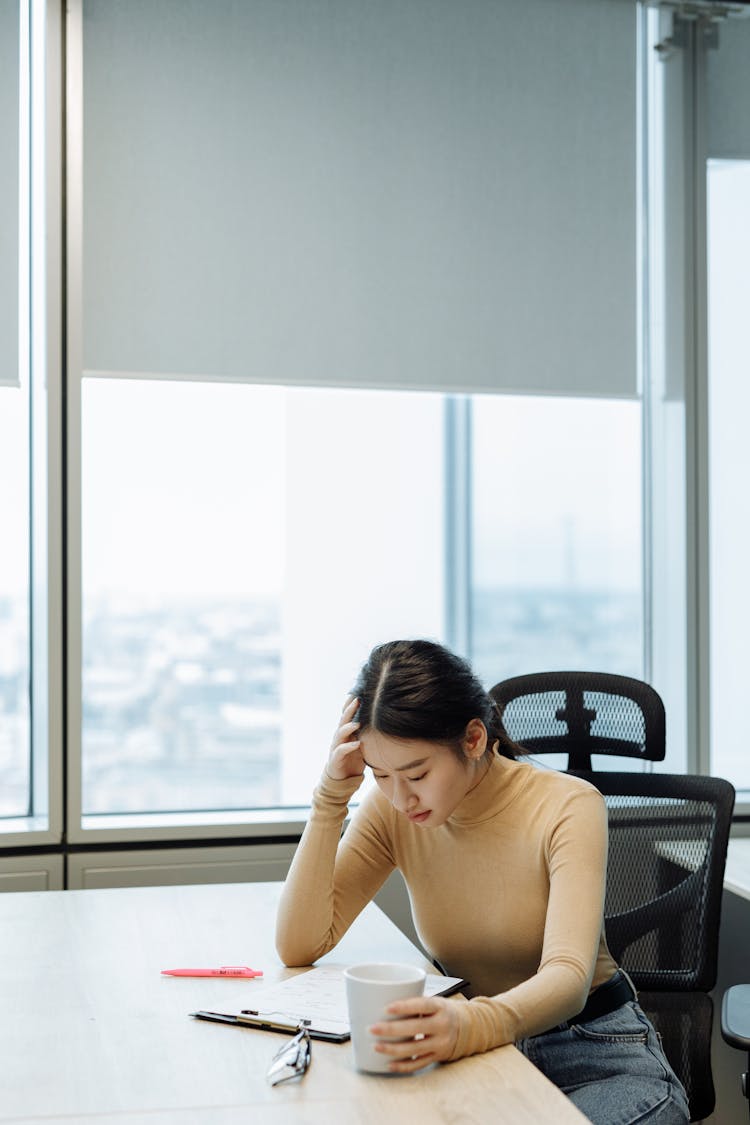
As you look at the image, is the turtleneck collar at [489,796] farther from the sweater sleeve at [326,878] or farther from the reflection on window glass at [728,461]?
the reflection on window glass at [728,461]

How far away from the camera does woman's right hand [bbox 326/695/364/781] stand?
169 cm

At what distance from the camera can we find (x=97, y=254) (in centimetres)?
268

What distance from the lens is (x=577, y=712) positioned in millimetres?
2145

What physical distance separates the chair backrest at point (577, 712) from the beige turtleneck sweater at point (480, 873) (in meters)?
0.36

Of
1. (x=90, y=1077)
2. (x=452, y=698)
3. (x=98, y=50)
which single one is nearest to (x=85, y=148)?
(x=98, y=50)

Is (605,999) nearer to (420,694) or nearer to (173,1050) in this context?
(420,694)

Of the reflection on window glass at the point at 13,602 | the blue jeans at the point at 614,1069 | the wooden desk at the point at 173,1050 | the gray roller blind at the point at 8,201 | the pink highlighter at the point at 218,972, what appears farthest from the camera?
the reflection on window glass at the point at 13,602

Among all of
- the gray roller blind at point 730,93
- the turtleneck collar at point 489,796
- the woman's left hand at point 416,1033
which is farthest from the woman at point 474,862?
the gray roller blind at point 730,93

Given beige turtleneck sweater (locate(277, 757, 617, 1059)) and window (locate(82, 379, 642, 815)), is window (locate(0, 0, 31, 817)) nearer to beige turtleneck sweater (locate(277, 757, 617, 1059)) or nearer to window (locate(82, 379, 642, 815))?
window (locate(82, 379, 642, 815))

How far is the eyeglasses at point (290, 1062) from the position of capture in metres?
1.26

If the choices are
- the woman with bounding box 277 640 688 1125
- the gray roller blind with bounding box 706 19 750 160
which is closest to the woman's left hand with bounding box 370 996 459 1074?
the woman with bounding box 277 640 688 1125

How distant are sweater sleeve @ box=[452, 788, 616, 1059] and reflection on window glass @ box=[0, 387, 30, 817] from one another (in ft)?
5.07

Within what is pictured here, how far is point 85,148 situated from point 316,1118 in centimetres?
221

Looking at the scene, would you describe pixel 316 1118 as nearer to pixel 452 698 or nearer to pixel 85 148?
pixel 452 698
